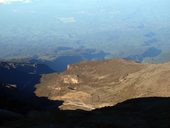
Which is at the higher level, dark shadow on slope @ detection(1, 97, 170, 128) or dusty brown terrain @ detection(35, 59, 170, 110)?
dusty brown terrain @ detection(35, 59, 170, 110)

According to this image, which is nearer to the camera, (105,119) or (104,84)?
(105,119)

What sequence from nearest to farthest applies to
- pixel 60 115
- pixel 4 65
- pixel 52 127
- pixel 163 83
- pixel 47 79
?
pixel 52 127 < pixel 60 115 < pixel 163 83 < pixel 47 79 < pixel 4 65

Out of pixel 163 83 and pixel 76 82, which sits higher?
pixel 76 82

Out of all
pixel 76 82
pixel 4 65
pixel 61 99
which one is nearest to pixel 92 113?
pixel 61 99

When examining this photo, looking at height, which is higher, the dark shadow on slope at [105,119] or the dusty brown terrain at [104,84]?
the dusty brown terrain at [104,84]

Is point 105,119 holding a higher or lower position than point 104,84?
lower

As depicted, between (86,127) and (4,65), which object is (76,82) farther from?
(86,127)

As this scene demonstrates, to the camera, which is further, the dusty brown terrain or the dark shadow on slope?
the dusty brown terrain

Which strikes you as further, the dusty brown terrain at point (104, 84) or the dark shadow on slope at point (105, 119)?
the dusty brown terrain at point (104, 84)
